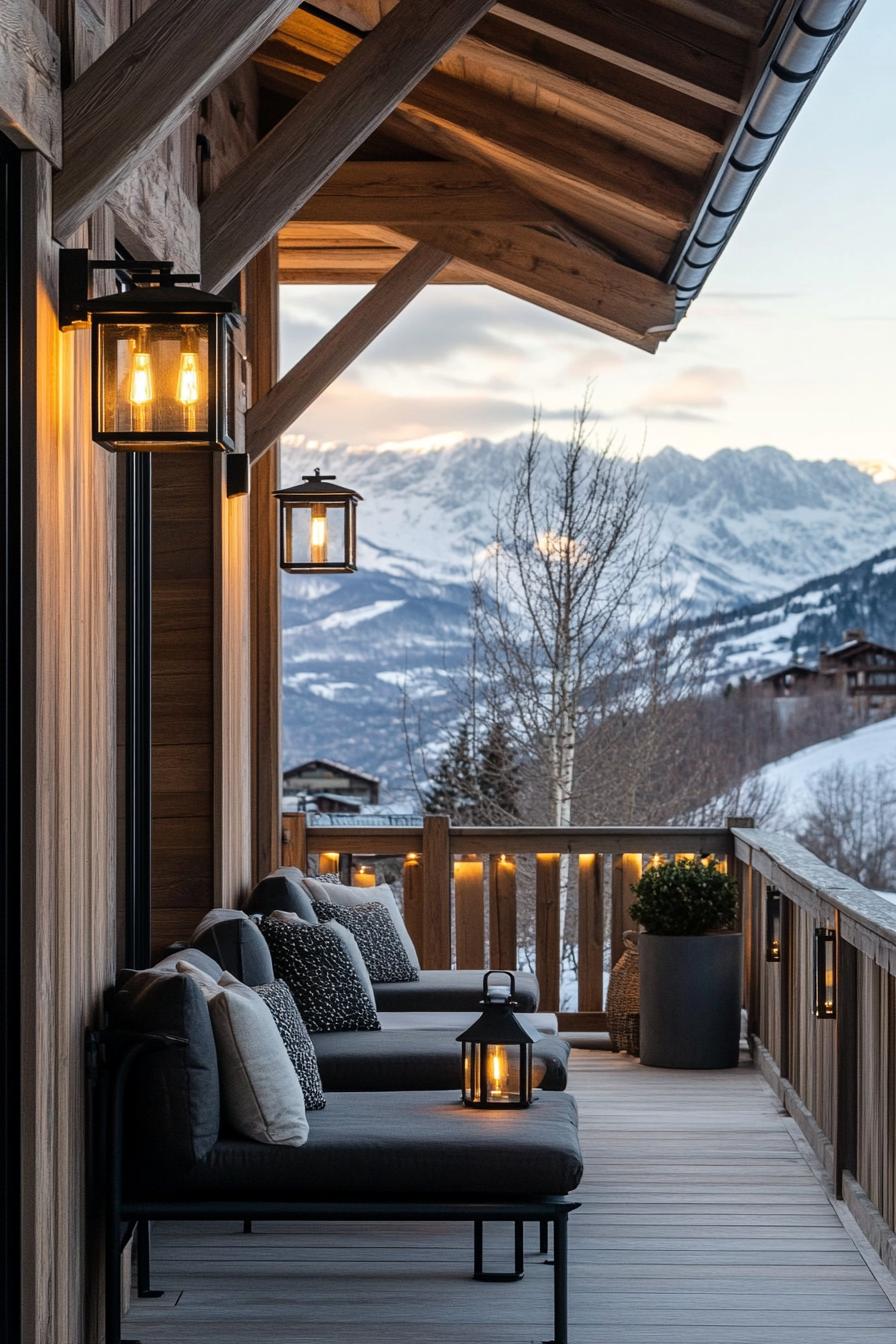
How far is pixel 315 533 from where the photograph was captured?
6285 millimetres

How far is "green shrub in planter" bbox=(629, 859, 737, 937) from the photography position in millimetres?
6301

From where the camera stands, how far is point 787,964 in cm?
570

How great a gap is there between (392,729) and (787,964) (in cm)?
1418

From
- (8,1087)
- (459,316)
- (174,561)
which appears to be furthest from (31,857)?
(459,316)

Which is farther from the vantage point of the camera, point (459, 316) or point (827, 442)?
point (827, 442)

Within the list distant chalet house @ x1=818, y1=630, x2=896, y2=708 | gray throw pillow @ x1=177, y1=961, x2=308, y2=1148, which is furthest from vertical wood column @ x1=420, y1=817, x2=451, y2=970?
distant chalet house @ x1=818, y1=630, x2=896, y2=708

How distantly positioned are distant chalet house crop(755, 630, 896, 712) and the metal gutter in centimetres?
1498

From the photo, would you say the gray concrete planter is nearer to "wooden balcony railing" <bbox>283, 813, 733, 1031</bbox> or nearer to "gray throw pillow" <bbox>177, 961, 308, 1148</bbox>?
"wooden balcony railing" <bbox>283, 813, 733, 1031</bbox>

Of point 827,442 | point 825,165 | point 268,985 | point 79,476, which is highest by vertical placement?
point 825,165

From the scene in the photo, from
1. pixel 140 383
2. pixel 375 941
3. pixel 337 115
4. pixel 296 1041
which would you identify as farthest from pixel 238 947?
pixel 337 115

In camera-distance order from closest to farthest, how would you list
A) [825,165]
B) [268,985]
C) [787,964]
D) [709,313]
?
[268,985]
[787,964]
[709,313]
[825,165]

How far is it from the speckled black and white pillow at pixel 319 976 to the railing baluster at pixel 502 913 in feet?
5.86

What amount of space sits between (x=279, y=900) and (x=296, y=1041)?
1408 mm

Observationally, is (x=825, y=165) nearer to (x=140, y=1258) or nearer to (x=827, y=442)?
(x=827, y=442)
